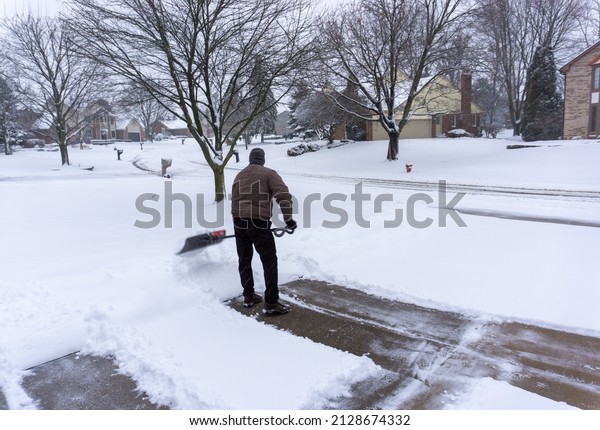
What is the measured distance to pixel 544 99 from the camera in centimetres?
3198

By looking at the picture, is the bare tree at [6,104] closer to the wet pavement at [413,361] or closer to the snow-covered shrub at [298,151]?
the snow-covered shrub at [298,151]

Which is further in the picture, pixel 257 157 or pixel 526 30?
pixel 526 30

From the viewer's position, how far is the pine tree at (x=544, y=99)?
31.8m

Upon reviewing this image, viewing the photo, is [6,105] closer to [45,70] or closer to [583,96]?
[45,70]

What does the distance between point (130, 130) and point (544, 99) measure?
78062 mm

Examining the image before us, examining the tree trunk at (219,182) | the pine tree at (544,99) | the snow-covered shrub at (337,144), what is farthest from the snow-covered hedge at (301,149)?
the tree trunk at (219,182)

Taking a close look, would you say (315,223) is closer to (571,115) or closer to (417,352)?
(417,352)

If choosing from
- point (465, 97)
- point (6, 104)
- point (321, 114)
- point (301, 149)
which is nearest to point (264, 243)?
point (321, 114)

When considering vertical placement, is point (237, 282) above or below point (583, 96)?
below

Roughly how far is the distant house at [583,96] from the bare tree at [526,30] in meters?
5.58

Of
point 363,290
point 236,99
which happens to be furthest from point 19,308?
point 236,99

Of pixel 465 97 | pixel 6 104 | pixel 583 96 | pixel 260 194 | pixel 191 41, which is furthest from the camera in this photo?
pixel 465 97

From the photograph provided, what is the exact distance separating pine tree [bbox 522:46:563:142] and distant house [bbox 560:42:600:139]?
3.25 feet

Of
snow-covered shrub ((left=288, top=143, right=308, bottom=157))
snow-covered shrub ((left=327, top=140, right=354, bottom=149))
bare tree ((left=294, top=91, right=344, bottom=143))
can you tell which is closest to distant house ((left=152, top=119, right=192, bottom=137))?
bare tree ((left=294, top=91, right=344, bottom=143))
